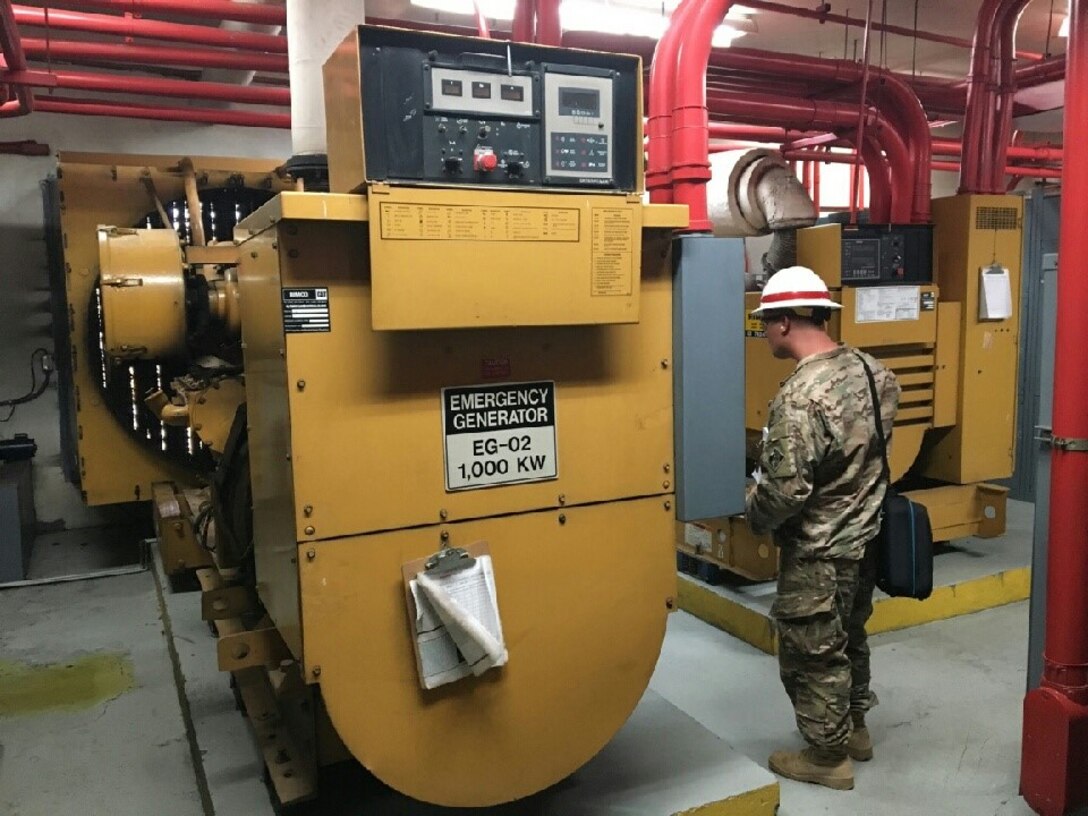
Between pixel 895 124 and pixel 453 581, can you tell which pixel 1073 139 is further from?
pixel 895 124

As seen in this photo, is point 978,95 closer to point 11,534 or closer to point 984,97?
point 984,97

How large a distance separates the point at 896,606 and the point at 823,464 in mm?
1552

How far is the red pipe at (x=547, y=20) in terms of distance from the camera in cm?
271

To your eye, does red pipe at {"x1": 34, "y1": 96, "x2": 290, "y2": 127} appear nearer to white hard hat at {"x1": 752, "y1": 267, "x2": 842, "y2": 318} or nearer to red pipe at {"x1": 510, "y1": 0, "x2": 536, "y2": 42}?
red pipe at {"x1": 510, "y1": 0, "x2": 536, "y2": 42}

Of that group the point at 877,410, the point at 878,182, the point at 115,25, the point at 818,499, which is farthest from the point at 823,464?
the point at 115,25

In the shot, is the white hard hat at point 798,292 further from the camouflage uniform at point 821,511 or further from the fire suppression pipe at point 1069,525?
the fire suppression pipe at point 1069,525

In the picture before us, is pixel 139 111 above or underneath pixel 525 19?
above

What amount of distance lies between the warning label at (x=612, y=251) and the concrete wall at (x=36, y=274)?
168 inches

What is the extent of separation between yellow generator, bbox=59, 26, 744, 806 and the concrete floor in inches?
17.1

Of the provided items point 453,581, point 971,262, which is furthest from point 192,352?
point 971,262

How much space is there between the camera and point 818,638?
7.47 feet

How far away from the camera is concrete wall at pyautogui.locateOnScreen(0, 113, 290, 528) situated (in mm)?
4750

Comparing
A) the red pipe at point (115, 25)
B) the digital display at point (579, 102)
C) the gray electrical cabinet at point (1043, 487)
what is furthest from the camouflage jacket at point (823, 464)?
the red pipe at point (115, 25)

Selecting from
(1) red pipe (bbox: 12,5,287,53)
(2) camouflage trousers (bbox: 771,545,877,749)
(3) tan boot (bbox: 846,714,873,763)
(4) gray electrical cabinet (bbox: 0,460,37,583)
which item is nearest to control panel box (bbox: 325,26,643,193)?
(2) camouflage trousers (bbox: 771,545,877,749)
